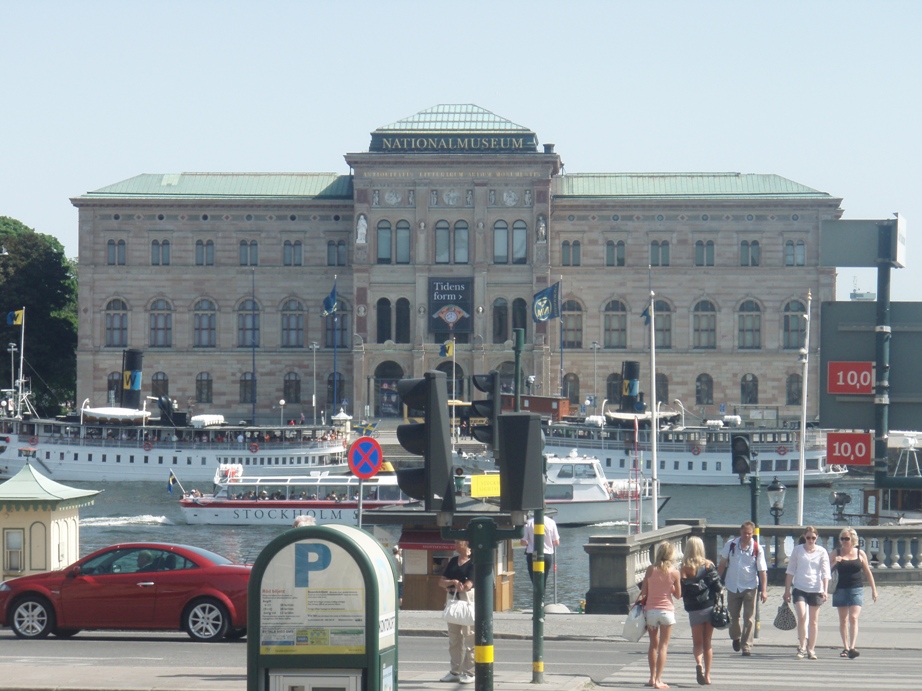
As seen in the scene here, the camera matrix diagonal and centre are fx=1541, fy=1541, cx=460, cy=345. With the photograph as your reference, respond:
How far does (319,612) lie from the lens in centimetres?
1097

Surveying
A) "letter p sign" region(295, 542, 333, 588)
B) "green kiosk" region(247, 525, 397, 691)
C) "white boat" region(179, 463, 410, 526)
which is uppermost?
"letter p sign" region(295, 542, 333, 588)

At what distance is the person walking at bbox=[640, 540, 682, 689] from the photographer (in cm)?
1695

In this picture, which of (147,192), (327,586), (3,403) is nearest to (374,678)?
(327,586)

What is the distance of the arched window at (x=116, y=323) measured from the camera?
3952 inches

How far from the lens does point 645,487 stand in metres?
62.3

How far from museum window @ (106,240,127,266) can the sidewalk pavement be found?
78446mm

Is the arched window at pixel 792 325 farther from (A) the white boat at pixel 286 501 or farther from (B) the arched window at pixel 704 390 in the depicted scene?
(A) the white boat at pixel 286 501

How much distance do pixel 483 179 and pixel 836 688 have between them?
80.5 m

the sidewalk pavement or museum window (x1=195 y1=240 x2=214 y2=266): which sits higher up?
museum window (x1=195 y1=240 x2=214 y2=266)

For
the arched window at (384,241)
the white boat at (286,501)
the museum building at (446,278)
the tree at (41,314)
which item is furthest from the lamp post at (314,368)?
the white boat at (286,501)

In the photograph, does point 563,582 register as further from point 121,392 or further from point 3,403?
point 121,392

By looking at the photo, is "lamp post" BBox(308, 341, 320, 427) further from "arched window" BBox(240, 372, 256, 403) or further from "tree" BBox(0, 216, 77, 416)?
"tree" BBox(0, 216, 77, 416)

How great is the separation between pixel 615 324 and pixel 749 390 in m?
9.57

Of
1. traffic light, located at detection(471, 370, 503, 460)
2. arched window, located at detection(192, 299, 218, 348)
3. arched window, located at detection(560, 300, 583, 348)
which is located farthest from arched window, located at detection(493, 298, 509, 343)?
traffic light, located at detection(471, 370, 503, 460)
